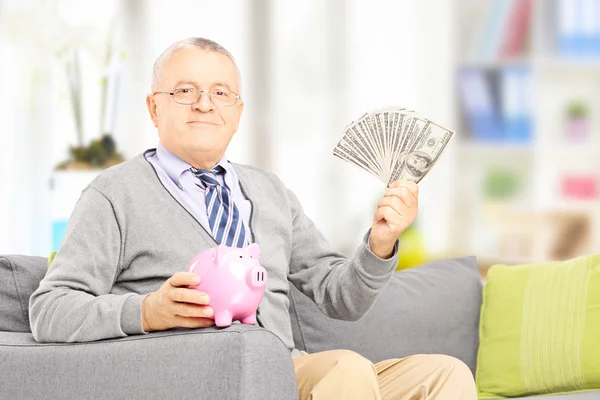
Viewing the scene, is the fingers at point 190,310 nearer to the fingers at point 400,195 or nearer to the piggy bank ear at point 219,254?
the piggy bank ear at point 219,254

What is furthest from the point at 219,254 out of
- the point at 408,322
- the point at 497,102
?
the point at 497,102

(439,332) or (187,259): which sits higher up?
(187,259)

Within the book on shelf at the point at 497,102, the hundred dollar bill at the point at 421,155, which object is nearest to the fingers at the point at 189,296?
the hundred dollar bill at the point at 421,155

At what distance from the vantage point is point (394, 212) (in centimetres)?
171

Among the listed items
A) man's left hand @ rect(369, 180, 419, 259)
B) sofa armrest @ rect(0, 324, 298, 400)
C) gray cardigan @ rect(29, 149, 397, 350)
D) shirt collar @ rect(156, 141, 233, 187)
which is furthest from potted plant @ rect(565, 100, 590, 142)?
sofa armrest @ rect(0, 324, 298, 400)

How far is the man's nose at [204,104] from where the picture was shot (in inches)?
70.4

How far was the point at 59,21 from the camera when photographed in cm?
313

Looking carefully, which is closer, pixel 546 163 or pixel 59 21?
pixel 59 21

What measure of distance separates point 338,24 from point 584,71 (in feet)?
4.24

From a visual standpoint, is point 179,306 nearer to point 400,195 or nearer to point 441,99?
point 400,195

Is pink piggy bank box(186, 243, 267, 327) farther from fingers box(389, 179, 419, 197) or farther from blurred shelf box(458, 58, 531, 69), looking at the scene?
blurred shelf box(458, 58, 531, 69)

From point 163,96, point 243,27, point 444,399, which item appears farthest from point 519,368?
point 243,27

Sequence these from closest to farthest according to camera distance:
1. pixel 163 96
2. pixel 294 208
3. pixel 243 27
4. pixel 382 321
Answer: pixel 163 96 < pixel 294 208 < pixel 382 321 < pixel 243 27

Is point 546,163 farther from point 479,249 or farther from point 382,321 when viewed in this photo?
point 382,321
